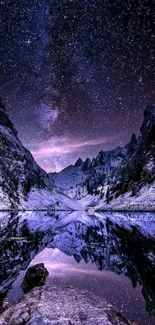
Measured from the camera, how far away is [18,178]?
16275 centimetres

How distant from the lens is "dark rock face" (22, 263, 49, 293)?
9898mm

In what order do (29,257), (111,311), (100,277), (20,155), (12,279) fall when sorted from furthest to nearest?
(20,155) < (29,257) < (100,277) < (12,279) < (111,311)

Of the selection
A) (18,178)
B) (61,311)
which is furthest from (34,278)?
(18,178)

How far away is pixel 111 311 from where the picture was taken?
22.6 ft

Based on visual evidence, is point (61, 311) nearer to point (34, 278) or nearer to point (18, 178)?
point (34, 278)

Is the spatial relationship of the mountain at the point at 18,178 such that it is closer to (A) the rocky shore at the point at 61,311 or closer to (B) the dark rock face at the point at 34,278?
(B) the dark rock face at the point at 34,278

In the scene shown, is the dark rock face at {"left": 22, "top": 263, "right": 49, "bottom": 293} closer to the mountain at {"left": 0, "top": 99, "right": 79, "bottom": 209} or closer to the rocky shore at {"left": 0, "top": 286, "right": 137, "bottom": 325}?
the rocky shore at {"left": 0, "top": 286, "right": 137, "bottom": 325}

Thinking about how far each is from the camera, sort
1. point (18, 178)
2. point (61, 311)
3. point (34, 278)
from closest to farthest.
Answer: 1. point (61, 311)
2. point (34, 278)
3. point (18, 178)

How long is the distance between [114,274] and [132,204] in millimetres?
115450

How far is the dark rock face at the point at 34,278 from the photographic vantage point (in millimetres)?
9898

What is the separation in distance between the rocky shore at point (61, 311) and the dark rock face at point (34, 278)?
4.64 feet

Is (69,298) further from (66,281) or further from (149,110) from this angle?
(149,110)

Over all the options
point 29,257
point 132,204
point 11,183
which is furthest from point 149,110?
point 29,257

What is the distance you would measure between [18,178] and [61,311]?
6351 inches
